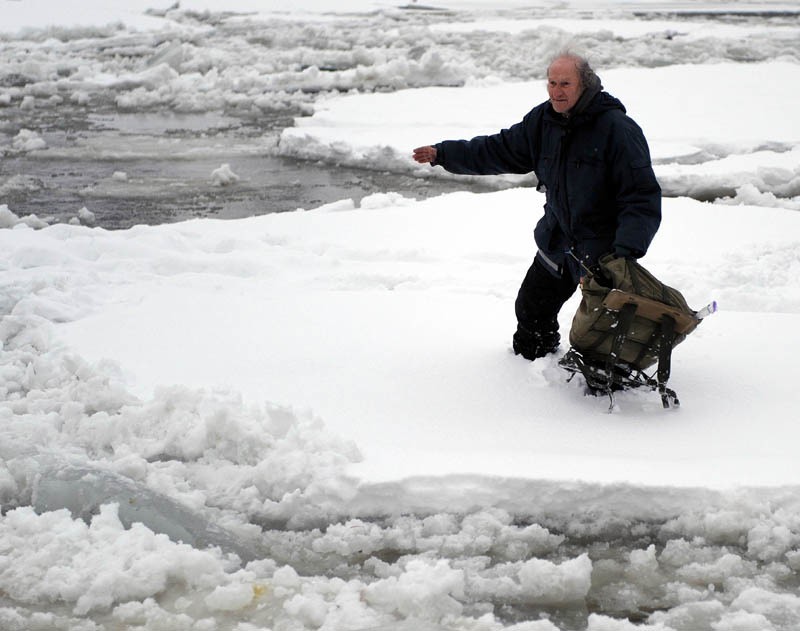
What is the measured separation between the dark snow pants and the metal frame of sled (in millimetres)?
285

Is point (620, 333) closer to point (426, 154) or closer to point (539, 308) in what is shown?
point (539, 308)

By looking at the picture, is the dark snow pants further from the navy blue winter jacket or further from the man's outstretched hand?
the man's outstretched hand

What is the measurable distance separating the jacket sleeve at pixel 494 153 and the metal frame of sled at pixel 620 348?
82cm

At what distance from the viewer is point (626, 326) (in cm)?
370

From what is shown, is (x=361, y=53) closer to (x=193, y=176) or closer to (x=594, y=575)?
(x=193, y=176)

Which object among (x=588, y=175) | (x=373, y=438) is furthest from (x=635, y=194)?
(x=373, y=438)

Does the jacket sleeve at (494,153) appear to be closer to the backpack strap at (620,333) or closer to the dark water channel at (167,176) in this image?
the backpack strap at (620,333)

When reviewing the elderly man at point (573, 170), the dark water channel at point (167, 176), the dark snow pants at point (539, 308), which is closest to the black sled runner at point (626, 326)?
the elderly man at point (573, 170)

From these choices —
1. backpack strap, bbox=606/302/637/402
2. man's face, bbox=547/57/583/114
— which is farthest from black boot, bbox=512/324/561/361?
man's face, bbox=547/57/583/114

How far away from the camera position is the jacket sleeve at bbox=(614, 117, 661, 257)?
141 inches

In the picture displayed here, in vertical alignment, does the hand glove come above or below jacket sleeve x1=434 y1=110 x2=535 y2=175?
below

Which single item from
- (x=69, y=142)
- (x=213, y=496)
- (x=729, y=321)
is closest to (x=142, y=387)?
(x=213, y=496)

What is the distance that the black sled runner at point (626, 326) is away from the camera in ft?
11.9

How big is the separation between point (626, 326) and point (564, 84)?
98 cm
